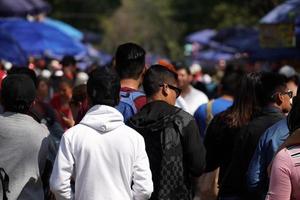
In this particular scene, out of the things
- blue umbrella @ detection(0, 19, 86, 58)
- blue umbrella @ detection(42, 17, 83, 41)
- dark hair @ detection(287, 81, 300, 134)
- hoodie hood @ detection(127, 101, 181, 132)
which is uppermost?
dark hair @ detection(287, 81, 300, 134)

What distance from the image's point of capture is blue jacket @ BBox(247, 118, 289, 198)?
636 centimetres

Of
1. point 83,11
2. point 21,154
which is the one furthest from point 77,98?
point 83,11

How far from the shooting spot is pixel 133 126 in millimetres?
6730

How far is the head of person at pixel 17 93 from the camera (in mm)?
6508

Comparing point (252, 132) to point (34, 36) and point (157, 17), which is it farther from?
point (157, 17)

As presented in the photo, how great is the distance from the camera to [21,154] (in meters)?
6.50

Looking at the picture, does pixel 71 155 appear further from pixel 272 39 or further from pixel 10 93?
pixel 272 39

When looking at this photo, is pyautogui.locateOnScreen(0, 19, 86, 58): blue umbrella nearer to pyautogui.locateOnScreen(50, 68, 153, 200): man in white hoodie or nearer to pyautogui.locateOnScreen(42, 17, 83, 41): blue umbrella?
pyautogui.locateOnScreen(42, 17, 83, 41): blue umbrella

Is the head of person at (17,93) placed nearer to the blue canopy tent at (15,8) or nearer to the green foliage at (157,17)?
the blue canopy tent at (15,8)

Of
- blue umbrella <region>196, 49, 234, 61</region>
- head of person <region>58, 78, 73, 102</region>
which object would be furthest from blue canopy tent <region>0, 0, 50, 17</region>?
blue umbrella <region>196, 49, 234, 61</region>

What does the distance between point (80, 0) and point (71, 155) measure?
42.1 metres

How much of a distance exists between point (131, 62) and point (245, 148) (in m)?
1.15

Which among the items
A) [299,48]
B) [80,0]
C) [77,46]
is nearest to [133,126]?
[299,48]

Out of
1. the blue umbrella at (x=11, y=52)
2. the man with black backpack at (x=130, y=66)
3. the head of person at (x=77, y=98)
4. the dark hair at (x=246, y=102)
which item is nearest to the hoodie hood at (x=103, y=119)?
the man with black backpack at (x=130, y=66)
